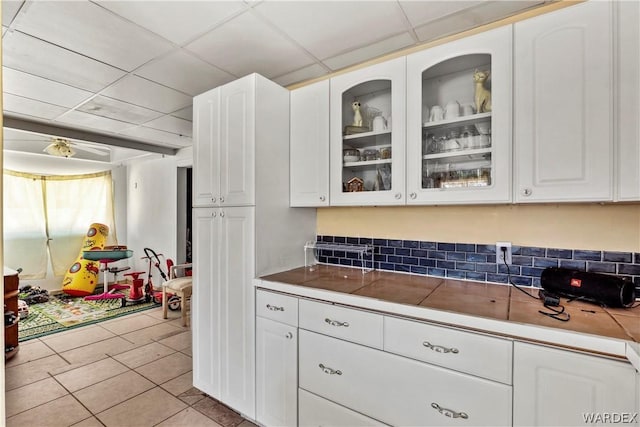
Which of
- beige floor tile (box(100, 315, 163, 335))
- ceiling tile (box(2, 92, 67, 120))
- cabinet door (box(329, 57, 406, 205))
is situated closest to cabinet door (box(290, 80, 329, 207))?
cabinet door (box(329, 57, 406, 205))

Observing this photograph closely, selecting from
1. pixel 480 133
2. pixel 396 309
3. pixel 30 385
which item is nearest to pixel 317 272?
pixel 396 309

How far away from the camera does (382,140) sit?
1.96 m

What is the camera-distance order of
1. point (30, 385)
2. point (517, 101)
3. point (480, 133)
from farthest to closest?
1. point (30, 385)
2. point (480, 133)
3. point (517, 101)

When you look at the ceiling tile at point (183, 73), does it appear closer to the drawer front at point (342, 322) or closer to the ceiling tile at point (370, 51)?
the ceiling tile at point (370, 51)

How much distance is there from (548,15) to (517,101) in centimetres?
39

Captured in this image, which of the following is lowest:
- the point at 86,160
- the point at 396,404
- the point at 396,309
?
the point at 396,404

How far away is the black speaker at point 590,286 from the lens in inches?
53.7

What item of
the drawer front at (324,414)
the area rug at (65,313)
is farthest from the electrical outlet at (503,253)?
the area rug at (65,313)

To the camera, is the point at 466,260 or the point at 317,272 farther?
the point at 317,272

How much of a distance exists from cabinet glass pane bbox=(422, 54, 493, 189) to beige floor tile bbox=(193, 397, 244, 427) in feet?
6.31

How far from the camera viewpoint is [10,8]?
166cm

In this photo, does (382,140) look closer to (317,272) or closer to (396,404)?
(317,272)

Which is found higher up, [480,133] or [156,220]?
[480,133]

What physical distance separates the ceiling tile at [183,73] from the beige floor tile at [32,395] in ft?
8.24
